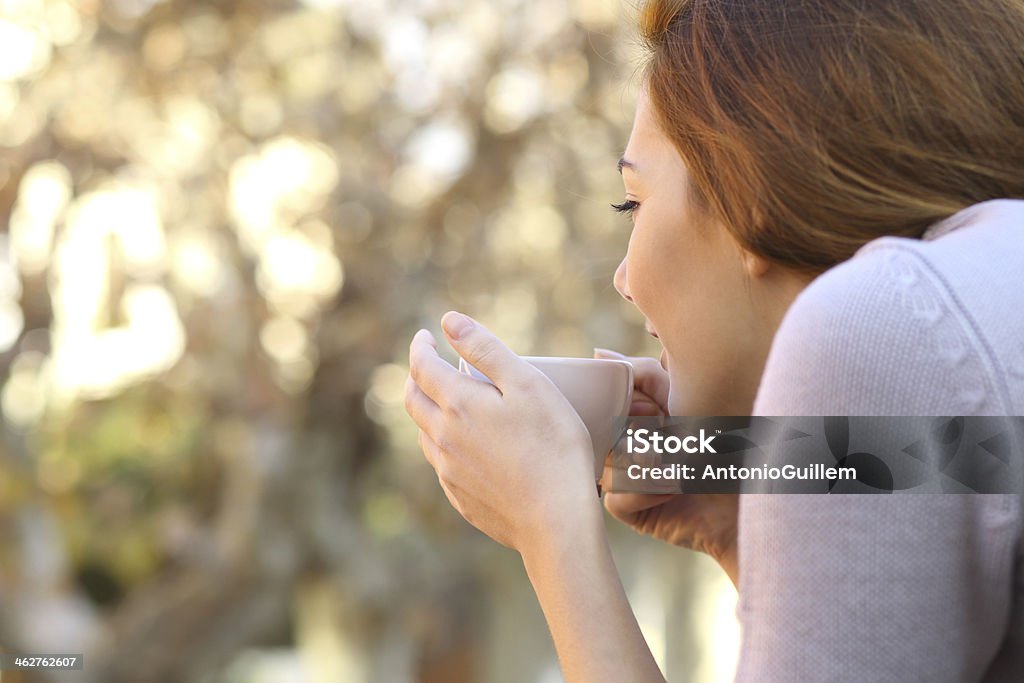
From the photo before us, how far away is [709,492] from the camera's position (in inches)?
55.0

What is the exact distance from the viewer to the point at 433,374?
3.62 ft

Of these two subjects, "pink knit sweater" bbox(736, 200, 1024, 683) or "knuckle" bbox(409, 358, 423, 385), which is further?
"knuckle" bbox(409, 358, 423, 385)

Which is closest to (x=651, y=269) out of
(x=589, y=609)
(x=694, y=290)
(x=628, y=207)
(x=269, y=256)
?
(x=694, y=290)

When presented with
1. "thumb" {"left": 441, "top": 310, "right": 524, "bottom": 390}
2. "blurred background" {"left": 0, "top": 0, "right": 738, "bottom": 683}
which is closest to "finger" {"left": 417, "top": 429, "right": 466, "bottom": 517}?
"thumb" {"left": 441, "top": 310, "right": 524, "bottom": 390}

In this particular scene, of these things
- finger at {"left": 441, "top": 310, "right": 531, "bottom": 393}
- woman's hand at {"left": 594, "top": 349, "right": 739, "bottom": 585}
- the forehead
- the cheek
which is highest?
the forehead

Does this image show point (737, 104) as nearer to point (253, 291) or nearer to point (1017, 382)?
point (1017, 382)

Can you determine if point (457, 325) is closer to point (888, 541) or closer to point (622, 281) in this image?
point (622, 281)

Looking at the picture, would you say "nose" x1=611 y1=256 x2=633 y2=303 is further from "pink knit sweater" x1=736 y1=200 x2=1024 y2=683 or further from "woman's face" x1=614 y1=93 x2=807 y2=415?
"pink knit sweater" x1=736 y1=200 x2=1024 y2=683

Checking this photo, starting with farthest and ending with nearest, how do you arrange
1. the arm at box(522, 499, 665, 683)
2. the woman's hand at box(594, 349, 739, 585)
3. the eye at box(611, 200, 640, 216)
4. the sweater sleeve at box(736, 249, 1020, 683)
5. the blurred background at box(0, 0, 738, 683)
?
1. the blurred background at box(0, 0, 738, 683)
2. the woman's hand at box(594, 349, 739, 585)
3. the eye at box(611, 200, 640, 216)
4. the arm at box(522, 499, 665, 683)
5. the sweater sleeve at box(736, 249, 1020, 683)

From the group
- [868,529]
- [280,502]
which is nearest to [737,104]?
[868,529]

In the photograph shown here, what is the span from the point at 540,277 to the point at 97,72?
2.69 meters

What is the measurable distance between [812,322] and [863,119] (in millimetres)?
308

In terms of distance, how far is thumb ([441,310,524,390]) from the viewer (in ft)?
3.43

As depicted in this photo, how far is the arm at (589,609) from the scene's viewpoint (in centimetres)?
90
